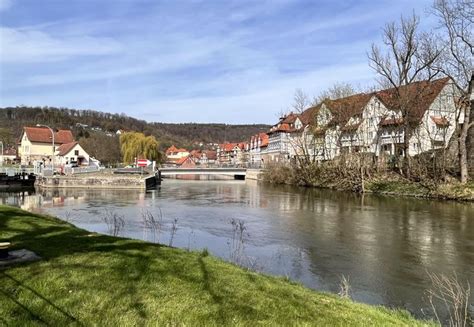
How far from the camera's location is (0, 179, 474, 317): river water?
11633 mm

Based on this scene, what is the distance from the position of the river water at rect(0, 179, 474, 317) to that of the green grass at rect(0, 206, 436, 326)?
378 cm

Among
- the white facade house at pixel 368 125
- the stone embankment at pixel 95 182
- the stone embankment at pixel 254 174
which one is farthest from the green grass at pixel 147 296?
the stone embankment at pixel 254 174

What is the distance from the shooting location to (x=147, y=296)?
5.39 metres

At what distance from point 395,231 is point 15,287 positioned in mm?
17683

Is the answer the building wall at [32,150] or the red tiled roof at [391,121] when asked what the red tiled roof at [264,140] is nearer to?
the building wall at [32,150]

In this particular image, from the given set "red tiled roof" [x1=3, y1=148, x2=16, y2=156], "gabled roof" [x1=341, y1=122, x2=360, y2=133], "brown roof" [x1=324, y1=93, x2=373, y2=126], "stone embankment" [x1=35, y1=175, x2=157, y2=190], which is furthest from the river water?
"red tiled roof" [x1=3, y1=148, x2=16, y2=156]

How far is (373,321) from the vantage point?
19.3 feet

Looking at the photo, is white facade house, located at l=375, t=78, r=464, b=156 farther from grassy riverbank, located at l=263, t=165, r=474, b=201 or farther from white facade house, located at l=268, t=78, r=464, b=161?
grassy riverbank, located at l=263, t=165, r=474, b=201

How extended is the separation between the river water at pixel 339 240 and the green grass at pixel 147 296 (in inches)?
149

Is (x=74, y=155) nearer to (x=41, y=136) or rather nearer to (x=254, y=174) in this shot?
(x=41, y=136)

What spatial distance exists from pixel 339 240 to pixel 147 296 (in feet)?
43.1

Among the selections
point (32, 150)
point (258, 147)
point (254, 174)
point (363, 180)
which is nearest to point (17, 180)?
point (363, 180)

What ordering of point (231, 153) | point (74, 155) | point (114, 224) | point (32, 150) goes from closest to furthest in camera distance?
1. point (114, 224)
2. point (74, 155)
3. point (32, 150)
4. point (231, 153)

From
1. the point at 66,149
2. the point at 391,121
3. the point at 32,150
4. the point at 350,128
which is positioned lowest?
the point at 32,150
